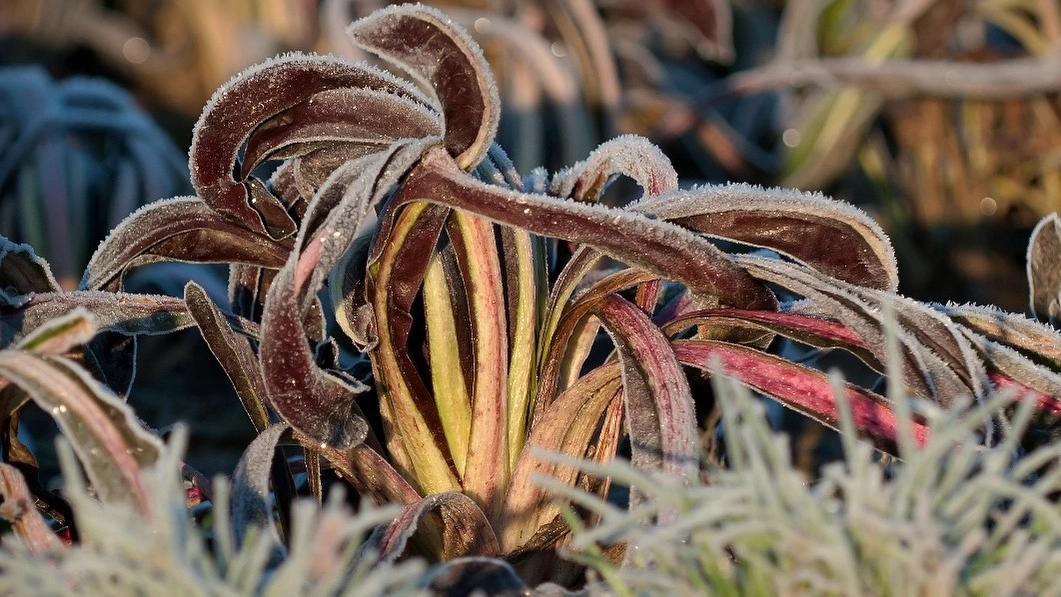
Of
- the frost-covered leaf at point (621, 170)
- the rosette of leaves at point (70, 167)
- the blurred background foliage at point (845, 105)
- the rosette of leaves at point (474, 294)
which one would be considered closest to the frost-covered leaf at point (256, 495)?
the rosette of leaves at point (474, 294)

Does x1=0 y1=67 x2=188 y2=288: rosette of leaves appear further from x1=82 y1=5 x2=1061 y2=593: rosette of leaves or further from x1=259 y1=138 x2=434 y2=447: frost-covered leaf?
x1=259 y1=138 x2=434 y2=447: frost-covered leaf

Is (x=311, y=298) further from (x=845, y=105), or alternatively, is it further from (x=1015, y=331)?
(x=845, y=105)

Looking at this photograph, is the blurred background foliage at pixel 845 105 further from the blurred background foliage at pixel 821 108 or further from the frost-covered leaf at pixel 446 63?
the frost-covered leaf at pixel 446 63

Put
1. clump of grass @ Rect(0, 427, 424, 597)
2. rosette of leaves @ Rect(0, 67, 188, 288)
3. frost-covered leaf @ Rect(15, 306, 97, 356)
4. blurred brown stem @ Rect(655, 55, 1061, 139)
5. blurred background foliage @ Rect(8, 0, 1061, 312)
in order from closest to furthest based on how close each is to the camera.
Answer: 1. clump of grass @ Rect(0, 427, 424, 597)
2. frost-covered leaf @ Rect(15, 306, 97, 356)
3. rosette of leaves @ Rect(0, 67, 188, 288)
4. blurred brown stem @ Rect(655, 55, 1061, 139)
5. blurred background foliage @ Rect(8, 0, 1061, 312)

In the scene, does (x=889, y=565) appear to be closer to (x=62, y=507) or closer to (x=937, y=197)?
(x=62, y=507)

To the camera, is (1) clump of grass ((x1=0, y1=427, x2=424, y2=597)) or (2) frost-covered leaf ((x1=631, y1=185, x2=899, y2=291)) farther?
(2) frost-covered leaf ((x1=631, y1=185, x2=899, y2=291))

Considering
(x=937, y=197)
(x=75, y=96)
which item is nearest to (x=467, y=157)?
A: (x=75, y=96)

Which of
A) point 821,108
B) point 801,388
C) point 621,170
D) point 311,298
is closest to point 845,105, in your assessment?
point 821,108

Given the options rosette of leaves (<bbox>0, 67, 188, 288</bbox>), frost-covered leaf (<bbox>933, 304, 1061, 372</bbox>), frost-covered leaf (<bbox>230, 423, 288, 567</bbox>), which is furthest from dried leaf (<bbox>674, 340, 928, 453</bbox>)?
rosette of leaves (<bbox>0, 67, 188, 288</bbox>)
